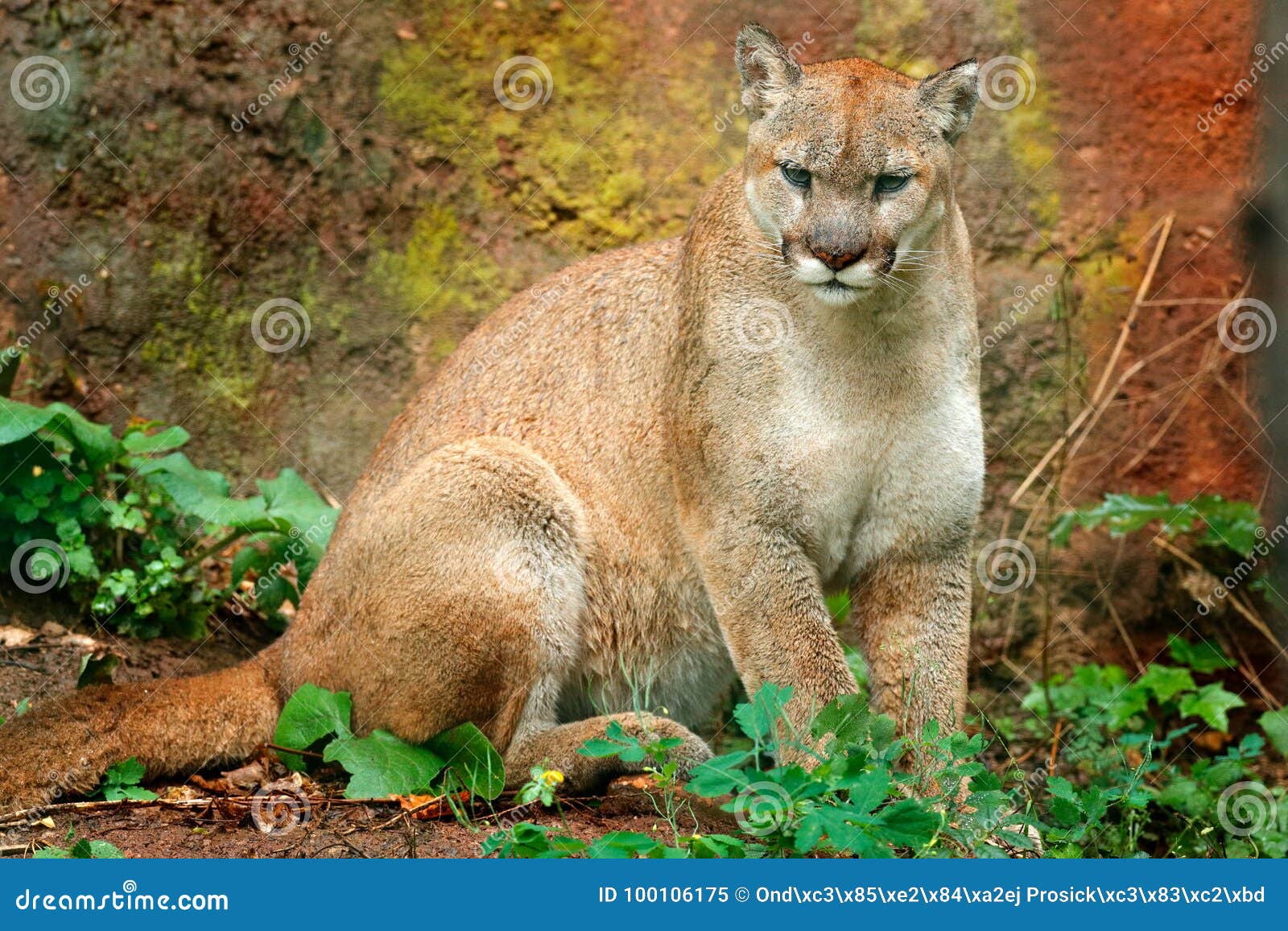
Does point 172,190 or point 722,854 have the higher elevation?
point 172,190

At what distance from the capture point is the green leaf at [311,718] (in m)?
6.20

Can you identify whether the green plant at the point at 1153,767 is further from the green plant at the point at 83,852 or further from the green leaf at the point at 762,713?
the green plant at the point at 83,852

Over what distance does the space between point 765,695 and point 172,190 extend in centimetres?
553

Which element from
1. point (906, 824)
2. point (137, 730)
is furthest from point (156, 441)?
point (906, 824)

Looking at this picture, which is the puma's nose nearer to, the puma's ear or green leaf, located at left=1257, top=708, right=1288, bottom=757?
the puma's ear

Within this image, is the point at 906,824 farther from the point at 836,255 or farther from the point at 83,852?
the point at 83,852

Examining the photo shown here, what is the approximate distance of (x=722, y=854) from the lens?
4594mm

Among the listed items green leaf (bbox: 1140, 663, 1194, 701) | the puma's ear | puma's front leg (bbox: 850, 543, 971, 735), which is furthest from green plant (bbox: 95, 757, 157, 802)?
green leaf (bbox: 1140, 663, 1194, 701)

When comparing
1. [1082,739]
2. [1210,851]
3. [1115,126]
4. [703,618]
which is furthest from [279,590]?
[1115,126]

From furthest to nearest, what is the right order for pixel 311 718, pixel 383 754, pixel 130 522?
pixel 130 522 → pixel 311 718 → pixel 383 754

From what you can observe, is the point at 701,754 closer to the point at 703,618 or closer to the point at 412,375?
the point at 703,618

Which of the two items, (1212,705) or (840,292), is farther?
(1212,705)

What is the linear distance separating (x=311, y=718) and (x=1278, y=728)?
16.3 feet

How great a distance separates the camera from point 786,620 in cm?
587
